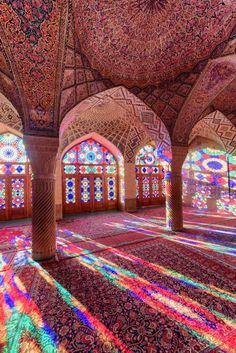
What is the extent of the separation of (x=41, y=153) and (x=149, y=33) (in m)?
3.67

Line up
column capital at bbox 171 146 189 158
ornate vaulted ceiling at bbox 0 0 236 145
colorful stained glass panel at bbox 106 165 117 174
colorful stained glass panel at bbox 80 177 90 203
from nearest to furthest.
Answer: ornate vaulted ceiling at bbox 0 0 236 145 < column capital at bbox 171 146 189 158 < colorful stained glass panel at bbox 80 177 90 203 < colorful stained glass panel at bbox 106 165 117 174

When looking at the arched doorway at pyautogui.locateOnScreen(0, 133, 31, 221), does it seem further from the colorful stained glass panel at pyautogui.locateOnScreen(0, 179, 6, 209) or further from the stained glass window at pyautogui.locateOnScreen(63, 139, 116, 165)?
the stained glass window at pyautogui.locateOnScreen(63, 139, 116, 165)

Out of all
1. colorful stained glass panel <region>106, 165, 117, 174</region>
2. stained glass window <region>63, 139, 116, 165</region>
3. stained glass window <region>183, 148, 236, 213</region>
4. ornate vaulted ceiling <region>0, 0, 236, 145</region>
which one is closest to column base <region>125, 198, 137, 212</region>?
colorful stained glass panel <region>106, 165, 117, 174</region>

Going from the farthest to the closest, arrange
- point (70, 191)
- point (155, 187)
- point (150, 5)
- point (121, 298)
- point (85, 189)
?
point (155, 187), point (85, 189), point (70, 191), point (150, 5), point (121, 298)

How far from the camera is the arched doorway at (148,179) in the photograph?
1086 centimetres

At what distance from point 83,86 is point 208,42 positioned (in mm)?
3090

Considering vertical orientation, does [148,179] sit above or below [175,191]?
above

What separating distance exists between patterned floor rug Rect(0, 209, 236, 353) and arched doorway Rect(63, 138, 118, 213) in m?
4.73

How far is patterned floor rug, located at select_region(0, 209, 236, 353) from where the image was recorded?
1840 mm

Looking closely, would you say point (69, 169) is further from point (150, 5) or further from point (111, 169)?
point (150, 5)

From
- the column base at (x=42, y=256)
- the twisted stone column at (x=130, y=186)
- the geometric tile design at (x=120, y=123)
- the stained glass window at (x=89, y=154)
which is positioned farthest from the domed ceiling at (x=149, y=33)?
the twisted stone column at (x=130, y=186)

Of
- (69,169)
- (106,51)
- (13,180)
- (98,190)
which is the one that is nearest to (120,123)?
(69,169)

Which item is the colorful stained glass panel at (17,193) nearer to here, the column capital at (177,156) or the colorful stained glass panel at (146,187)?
the colorful stained glass panel at (146,187)

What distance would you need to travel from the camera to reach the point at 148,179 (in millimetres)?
11195
